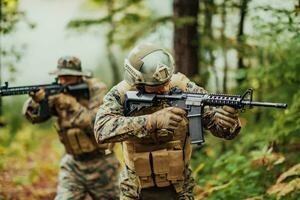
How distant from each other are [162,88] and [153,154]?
0.57 metres

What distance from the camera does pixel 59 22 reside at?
1099 inches

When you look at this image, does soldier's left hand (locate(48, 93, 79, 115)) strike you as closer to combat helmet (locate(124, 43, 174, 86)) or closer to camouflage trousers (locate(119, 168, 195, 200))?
camouflage trousers (locate(119, 168, 195, 200))

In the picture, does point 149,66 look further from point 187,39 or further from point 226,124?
point 187,39

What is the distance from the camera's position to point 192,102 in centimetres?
514

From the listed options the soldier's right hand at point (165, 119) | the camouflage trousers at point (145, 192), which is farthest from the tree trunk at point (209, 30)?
the soldier's right hand at point (165, 119)

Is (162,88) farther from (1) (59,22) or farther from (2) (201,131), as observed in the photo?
(1) (59,22)

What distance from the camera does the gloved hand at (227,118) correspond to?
5.02m

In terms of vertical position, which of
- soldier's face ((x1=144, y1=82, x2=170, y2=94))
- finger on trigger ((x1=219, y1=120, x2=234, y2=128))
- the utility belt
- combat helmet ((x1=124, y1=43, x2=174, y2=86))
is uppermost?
combat helmet ((x1=124, y1=43, x2=174, y2=86))

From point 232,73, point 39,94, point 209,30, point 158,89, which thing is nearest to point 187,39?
point 209,30

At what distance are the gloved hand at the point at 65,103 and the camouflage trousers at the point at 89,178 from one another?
24.1 inches

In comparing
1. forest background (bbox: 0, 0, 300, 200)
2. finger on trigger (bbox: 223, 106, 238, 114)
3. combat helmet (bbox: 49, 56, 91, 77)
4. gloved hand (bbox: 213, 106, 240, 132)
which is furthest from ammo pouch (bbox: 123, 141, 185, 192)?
combat helmet (bbox: 49, 56, 91, 77)

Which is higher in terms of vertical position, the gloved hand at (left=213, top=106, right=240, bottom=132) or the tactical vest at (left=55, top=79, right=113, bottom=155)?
the gloved hand at (left=213, top=106, right=240, bottom=132)

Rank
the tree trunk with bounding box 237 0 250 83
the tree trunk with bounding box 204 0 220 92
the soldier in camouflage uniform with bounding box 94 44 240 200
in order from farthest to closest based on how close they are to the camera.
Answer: the tree trunk with bounding box 204 0 220 92, the tree trunk with bounding box 237 0 250 83, the soldier in camouflage uniform with bounding box 94 44 240 200

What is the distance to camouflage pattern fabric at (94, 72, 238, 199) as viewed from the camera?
508 centimetres
